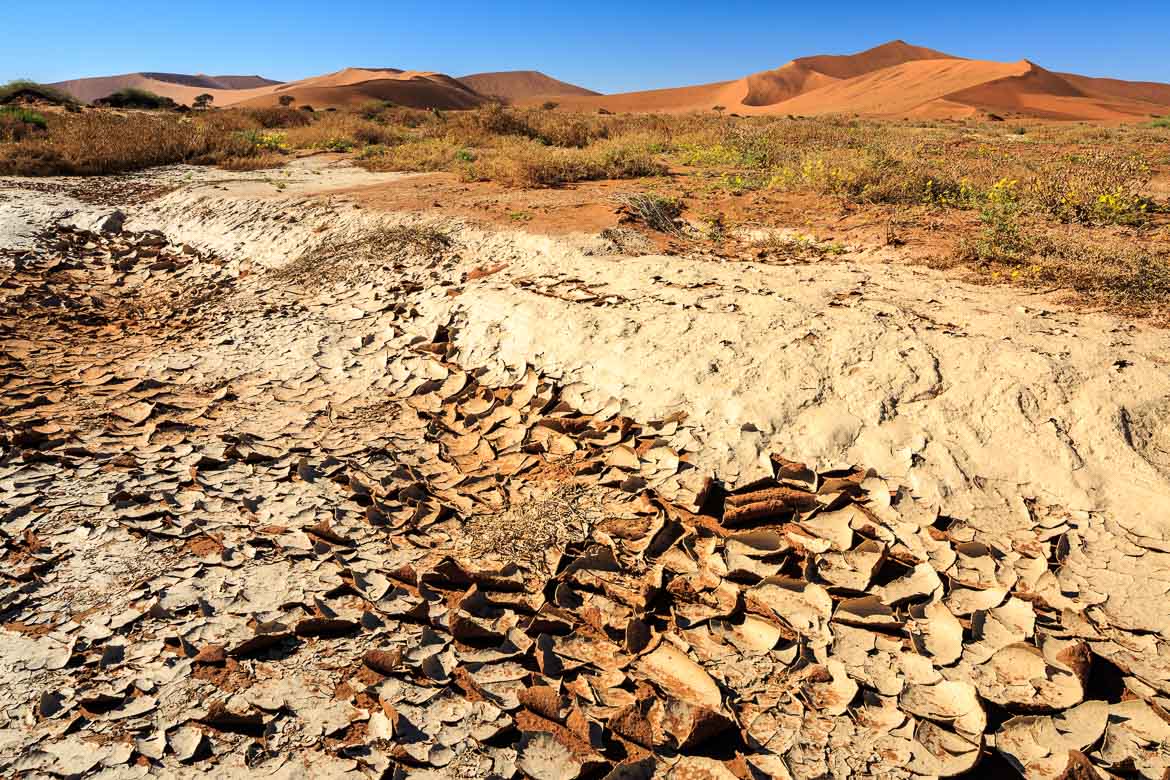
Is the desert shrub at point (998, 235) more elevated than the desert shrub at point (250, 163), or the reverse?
the desert shrub at point (250, 163)

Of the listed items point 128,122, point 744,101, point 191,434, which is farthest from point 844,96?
point 191,434

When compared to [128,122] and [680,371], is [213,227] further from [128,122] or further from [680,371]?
[128,122]

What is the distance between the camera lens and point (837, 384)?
286 centimetres

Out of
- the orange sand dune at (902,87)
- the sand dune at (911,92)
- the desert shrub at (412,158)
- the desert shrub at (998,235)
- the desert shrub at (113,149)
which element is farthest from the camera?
the orange sand dune at (902,87)

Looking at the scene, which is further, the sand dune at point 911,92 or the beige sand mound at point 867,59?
the beige sand mound at point 867,59

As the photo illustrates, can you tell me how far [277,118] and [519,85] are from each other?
57012 millimetres

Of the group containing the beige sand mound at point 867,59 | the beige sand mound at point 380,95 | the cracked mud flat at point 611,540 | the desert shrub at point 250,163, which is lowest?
the cracked mud flat at point 611,540

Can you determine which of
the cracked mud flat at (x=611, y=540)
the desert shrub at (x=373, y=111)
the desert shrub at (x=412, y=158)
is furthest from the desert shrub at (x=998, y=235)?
the desert shrub at (x=373, y=111)

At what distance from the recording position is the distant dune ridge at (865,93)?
29.4 metres

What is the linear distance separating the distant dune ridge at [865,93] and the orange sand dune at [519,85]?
55cm

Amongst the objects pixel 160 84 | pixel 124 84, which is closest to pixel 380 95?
pixel 160 84

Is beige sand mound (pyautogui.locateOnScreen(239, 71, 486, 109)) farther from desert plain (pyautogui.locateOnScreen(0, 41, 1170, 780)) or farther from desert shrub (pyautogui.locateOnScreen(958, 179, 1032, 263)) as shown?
desert shrub (pyautogui.locateOnScreen(958, 179, 1032, 263))

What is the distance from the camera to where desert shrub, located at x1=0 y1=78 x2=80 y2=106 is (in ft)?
Result: 68.7

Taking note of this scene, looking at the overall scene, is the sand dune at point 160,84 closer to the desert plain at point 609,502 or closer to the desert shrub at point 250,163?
the desert shrub at point 250,163
